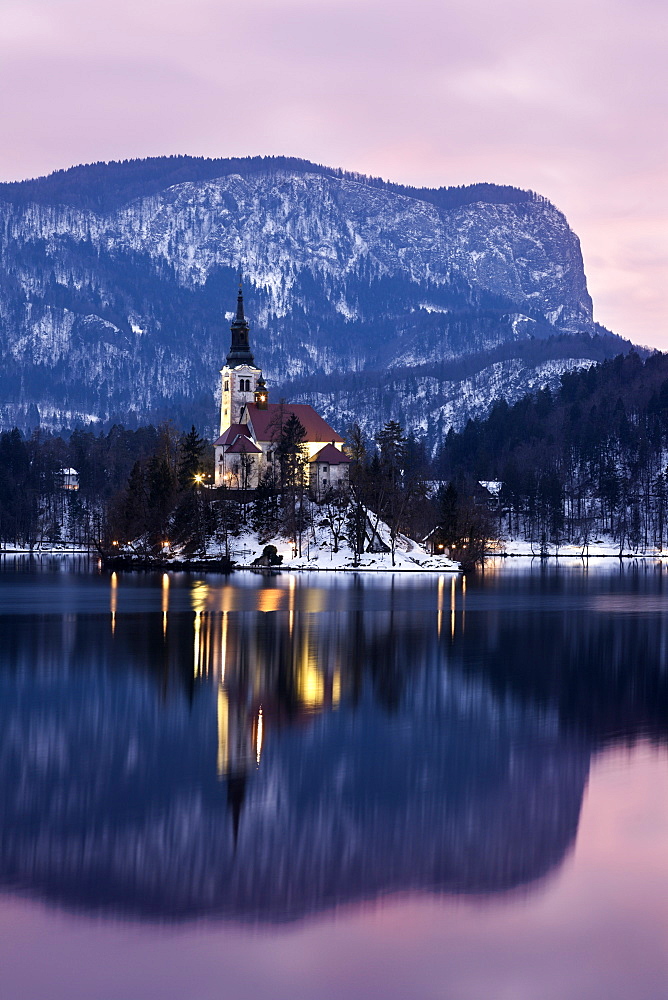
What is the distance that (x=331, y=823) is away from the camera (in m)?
25.2

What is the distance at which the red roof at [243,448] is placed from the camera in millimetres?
149000

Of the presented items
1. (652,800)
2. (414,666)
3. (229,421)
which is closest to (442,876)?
(652,800)

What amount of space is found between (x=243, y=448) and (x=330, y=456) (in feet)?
38.2

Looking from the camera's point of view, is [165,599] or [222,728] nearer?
[222,728]

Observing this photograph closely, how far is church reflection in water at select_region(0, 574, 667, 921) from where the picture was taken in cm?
2202

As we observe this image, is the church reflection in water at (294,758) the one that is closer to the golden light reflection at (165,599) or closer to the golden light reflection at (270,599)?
the golden light reflection at (165,599)

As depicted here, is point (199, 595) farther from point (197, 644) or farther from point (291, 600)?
point (197, 644)

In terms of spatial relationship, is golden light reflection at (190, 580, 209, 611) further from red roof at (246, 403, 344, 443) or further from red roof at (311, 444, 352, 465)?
red roof at (311, 444, 352, 465)

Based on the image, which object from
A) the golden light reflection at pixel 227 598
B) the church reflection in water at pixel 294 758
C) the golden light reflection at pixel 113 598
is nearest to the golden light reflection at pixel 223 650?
the church reflection in water at pixel 294 758

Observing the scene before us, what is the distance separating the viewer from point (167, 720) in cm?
3591

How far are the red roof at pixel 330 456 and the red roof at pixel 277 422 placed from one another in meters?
1.89

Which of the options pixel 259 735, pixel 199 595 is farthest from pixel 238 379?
pixel 259 735

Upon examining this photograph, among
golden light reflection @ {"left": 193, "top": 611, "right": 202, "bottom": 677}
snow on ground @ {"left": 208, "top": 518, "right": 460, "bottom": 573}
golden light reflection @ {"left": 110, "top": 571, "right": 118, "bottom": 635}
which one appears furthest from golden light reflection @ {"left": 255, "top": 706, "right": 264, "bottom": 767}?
snow on ground @ {"left": 208, "top": 518, "right": 460, "bottom": 573}

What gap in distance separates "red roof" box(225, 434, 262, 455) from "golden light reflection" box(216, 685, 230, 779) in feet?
352
